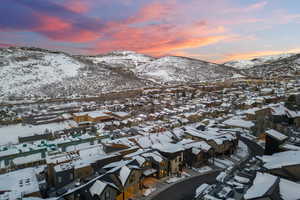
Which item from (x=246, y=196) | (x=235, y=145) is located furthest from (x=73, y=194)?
(x=235, y=145)

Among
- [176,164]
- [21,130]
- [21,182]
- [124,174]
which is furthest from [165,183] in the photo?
[21,130]

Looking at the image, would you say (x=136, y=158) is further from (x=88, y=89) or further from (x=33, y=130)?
(x=88, y=89)

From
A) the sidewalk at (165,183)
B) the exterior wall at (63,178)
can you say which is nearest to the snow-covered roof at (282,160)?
the sidewalk at (165,183)

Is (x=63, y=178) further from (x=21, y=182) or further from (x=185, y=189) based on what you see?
Result: (x=185, y=189)

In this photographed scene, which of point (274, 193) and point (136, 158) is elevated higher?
point (274, 193)

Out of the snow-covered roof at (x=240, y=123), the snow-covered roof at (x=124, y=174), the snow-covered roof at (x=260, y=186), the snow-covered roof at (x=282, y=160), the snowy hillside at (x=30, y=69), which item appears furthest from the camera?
the snowy hillside at (x=30, y=69)

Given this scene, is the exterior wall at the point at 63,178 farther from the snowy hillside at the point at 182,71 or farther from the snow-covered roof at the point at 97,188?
the snowy hillside at the point at 182,71

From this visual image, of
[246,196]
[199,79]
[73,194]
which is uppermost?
[199,79]
